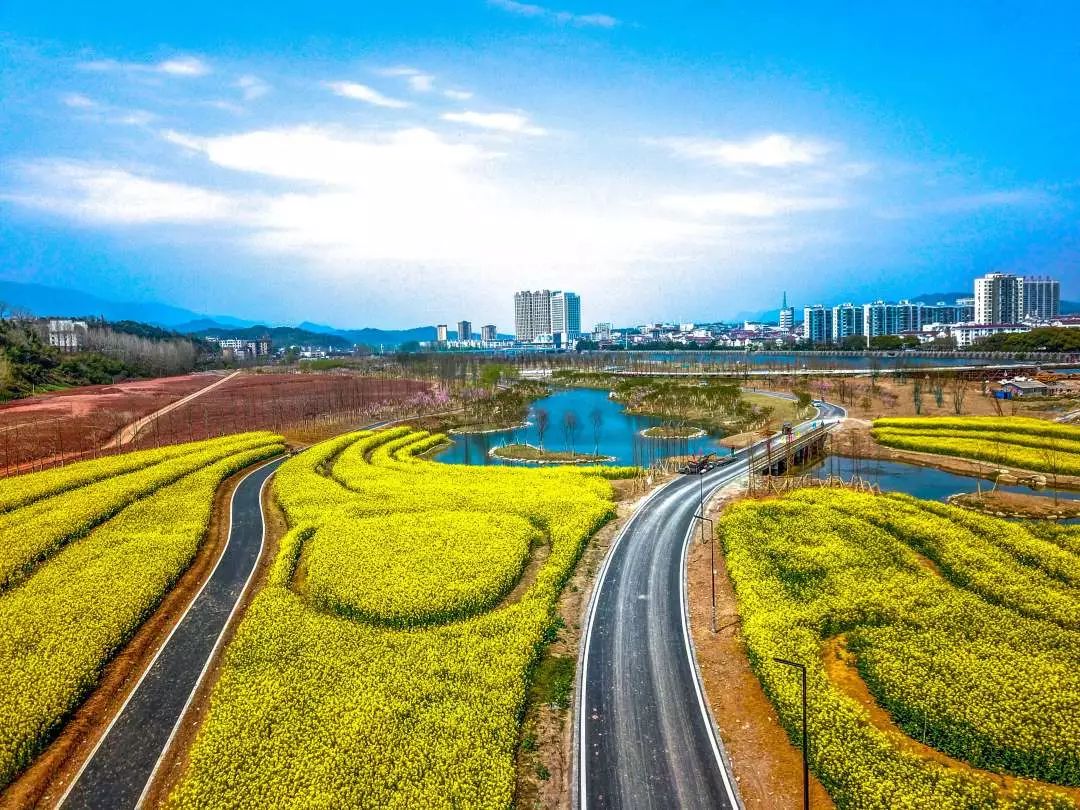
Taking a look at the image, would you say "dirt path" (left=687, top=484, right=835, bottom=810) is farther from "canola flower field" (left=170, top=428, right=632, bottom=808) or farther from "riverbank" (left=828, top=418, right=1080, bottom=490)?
"riverbank" (left=828, top=418, right=1080, bottom=490)

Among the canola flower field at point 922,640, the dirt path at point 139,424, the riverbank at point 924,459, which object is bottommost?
the canola flower field at point 922,640

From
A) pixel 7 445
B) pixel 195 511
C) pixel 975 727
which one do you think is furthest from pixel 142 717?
pixel 7 445

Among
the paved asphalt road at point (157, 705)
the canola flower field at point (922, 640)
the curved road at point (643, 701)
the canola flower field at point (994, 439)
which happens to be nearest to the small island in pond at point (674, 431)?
the canola flower field at point (994, 439)

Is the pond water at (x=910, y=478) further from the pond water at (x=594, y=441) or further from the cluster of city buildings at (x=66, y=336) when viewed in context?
the cluster of city buildings at (x=66, y=336)

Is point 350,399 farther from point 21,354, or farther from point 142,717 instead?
point 142,717

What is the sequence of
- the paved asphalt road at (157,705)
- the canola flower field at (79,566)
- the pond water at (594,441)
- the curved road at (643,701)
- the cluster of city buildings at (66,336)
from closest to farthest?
the curved road at (643,701), the paved asphalt road at (157,705), the canola flower field at (79,566), the pond water at (594,441), the cluster of city buildings at (66,336)

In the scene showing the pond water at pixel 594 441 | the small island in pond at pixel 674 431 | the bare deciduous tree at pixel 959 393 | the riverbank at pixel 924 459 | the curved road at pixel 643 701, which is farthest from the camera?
the bare deciduous tree at pixel 959 393
